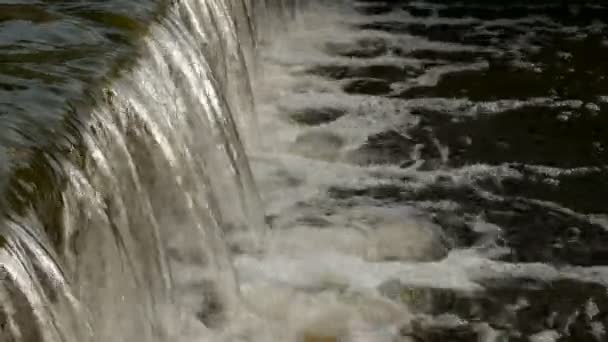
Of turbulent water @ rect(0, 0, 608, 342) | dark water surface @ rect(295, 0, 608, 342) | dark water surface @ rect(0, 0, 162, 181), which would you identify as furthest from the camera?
dark water surface @ rect(295, 0, 608, 342)

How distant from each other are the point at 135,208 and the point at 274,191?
5.71 feet

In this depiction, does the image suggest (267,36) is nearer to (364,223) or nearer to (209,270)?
(364,223)

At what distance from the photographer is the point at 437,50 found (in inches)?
334

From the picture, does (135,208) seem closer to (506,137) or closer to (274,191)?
(274,191)

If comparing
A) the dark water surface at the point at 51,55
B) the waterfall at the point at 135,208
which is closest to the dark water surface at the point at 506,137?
the waterfall at the point at 135,208

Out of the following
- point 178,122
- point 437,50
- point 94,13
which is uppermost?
point 94,13

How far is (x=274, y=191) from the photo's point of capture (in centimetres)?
594

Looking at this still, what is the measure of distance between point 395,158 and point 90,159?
279 centimetres

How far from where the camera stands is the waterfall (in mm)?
3303

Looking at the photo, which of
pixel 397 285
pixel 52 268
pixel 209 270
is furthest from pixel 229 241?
pixel 52 268

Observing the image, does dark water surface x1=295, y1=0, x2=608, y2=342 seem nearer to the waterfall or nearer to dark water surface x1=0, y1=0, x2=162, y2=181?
the waterfall

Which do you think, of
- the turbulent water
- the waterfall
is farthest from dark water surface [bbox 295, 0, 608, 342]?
the waterfall

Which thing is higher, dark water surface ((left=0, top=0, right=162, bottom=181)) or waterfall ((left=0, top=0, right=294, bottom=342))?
dark water surface ((left=0, top=0, right=162, bottom=181))

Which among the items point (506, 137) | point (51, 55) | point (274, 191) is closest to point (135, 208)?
point (51, 55)
